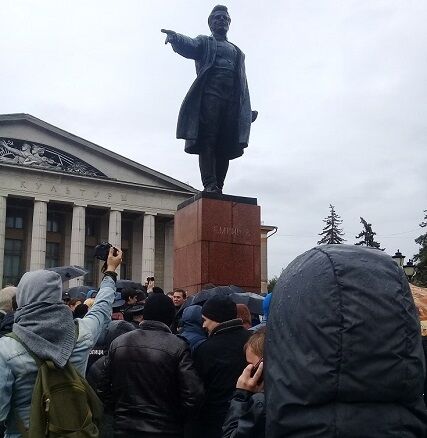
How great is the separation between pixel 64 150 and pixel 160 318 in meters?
39.1

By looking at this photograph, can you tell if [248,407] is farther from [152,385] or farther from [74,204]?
[74,204]

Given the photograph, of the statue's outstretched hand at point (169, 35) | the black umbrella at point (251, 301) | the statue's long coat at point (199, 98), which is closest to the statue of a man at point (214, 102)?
the statue's long coat at point (199, 98)

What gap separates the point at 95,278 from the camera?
42.6 meters

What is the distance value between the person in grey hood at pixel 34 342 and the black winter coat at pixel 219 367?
0.94 metres

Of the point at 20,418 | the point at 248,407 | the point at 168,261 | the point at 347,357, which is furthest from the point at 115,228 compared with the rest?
the point at 347,357

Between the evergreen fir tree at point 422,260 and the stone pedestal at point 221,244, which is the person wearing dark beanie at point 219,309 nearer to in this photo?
the stone pedestal at point 221,244

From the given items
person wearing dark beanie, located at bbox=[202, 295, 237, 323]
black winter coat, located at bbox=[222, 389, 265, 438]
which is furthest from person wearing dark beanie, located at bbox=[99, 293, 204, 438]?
black winter coat, located at bbox=[222, 389, 265, 438]

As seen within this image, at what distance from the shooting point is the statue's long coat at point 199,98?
853cm

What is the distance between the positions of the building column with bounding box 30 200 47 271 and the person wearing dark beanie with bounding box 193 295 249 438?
36667mm

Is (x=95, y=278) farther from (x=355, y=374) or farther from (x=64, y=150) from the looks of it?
(x=355, y=374)

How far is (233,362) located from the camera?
3586mm

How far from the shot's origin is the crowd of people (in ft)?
4.25

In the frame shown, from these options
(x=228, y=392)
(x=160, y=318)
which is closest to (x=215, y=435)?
Answer: (x=228, y=392)

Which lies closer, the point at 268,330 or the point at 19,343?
the point at 268,330
